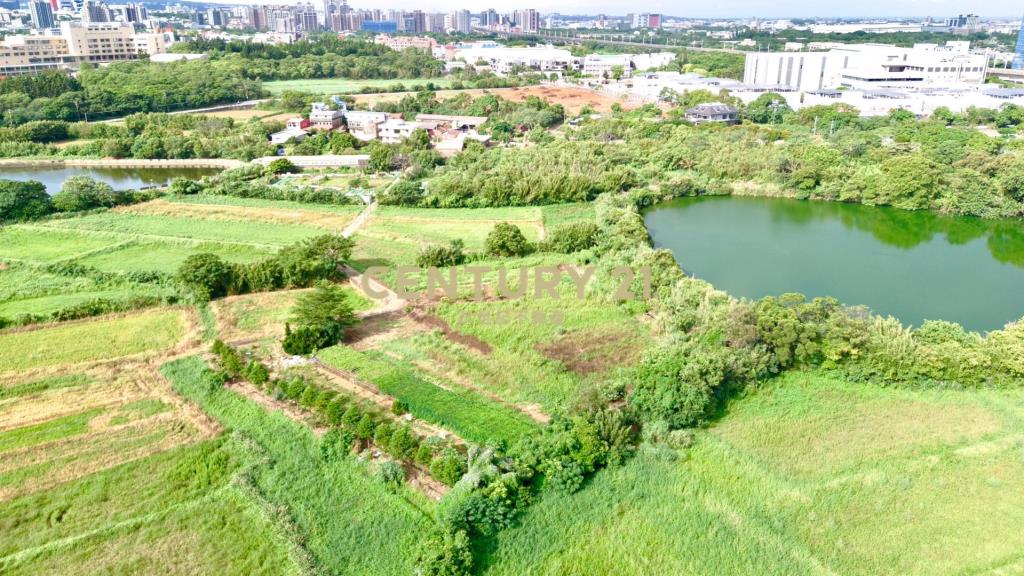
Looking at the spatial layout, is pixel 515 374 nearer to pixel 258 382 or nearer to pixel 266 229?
pixel 258 382

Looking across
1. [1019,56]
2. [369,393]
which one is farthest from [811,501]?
[1019,56]

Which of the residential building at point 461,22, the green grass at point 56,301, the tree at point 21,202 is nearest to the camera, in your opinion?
the green grass at point 56,301

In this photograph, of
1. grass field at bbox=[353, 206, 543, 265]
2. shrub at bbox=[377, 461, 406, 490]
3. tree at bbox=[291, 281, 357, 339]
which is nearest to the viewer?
shrub at bbox=[377, 461, 406, 490]

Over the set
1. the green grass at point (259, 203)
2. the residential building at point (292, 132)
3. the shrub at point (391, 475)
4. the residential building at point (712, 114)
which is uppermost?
the residential building at point (712, 114)

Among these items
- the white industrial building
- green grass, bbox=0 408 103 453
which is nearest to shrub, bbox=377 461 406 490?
green grass, bbox=0 408 103 453

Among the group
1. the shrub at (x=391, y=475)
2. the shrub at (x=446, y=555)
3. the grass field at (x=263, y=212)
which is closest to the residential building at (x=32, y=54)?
the grass field at (x=263, y=212)

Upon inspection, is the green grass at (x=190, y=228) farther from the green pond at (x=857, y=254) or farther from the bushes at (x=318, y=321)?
the green pond at (x=857, y=254)

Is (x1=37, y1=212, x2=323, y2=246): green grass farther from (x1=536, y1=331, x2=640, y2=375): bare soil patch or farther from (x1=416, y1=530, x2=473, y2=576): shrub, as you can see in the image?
(x1=416, y1=530, x2=473, y2=576): shrub
